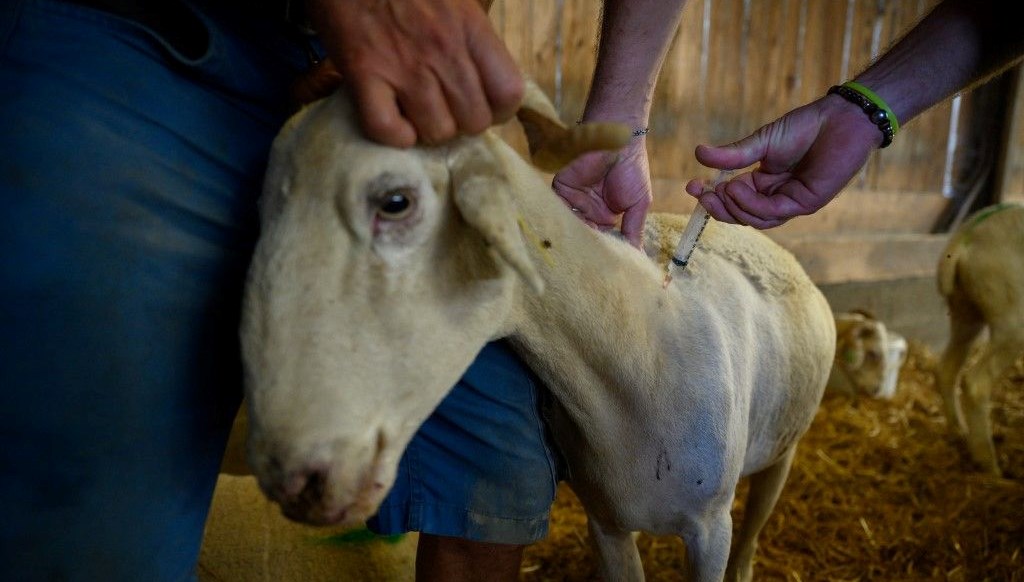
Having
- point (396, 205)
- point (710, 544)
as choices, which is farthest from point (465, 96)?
point (710, 544)

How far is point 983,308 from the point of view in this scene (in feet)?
12.5

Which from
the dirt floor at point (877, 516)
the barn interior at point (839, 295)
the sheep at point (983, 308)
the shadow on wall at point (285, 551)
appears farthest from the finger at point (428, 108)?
the sheep at point (983, 308)

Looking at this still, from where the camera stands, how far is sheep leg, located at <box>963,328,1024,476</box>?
11.8ft

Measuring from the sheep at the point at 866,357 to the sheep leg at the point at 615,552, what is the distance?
3.05m

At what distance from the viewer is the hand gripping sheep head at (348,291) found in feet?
2.98

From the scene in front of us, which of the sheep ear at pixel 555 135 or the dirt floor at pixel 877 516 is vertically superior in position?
the sheep ear at pixel 555 135

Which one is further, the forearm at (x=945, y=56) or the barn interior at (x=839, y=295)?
the barn interior at (x=839, y=295)

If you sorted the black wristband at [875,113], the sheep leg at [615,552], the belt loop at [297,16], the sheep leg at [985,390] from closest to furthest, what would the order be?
the belt loop at [297,16], the black wristband at [875,113], the sheep leg at [615,552], the sheep leg at [985,390]

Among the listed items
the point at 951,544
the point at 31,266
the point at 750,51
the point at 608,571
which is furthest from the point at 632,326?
the point at 750,51

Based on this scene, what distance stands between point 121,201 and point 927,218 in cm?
675

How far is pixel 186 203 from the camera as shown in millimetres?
1037

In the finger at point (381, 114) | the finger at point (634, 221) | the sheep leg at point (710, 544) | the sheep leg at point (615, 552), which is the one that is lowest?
the sheep leg at point (615, 552)

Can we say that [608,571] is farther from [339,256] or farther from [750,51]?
[750,51]

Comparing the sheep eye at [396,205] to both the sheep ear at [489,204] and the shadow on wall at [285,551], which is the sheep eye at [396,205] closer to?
the sheep ear at [489,204]
